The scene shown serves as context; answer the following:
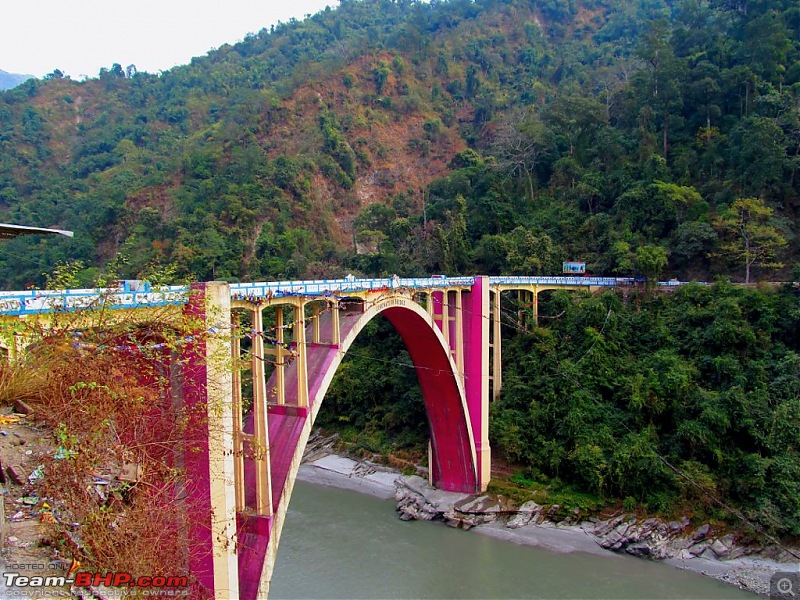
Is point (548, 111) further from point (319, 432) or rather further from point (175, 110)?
point (175, 110)

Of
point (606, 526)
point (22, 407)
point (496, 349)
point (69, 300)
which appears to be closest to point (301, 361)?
point (69, 300)

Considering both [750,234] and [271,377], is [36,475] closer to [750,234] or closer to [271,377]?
[271,377]

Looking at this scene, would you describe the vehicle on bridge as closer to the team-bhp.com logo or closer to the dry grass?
the dry grass

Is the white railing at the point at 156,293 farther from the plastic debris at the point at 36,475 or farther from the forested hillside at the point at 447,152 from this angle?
the forested hillside at the point at 447,152

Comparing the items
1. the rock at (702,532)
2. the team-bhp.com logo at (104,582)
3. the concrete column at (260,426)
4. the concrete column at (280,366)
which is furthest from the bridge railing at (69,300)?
the rock at (702,532)

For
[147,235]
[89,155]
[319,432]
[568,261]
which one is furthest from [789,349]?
[89,155]
